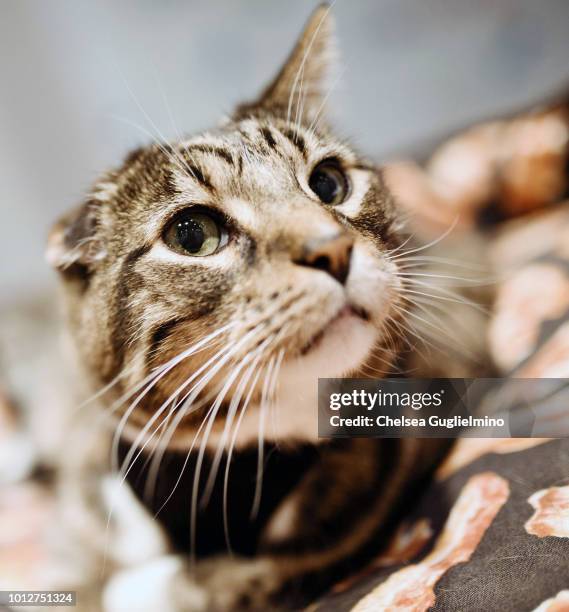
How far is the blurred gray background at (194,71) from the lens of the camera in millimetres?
1298

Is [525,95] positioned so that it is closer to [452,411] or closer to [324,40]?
[324,40]

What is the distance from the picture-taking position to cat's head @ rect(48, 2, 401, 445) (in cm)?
49

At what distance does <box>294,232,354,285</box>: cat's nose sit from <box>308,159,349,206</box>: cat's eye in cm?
18

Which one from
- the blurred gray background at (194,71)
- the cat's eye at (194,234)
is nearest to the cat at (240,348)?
the cat's eye at (194,234)

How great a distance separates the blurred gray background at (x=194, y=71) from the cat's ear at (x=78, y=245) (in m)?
0.64

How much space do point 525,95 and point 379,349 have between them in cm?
105

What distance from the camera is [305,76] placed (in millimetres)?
798

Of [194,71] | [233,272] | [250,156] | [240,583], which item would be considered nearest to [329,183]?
[250,156]

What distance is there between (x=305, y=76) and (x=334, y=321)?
484 mm

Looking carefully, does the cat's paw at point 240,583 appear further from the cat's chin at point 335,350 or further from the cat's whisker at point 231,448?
the cat's chin at point 335,350

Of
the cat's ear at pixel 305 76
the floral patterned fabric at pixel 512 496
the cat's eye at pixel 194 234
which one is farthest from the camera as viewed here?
the cat's ear at pixel 305 76

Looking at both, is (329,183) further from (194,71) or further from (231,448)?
(194,71)

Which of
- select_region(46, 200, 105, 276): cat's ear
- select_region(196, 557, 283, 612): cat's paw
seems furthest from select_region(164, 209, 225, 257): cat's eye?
select_region(196, 557, 283, 612): cat's paw

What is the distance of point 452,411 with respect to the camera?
2.11 ft
